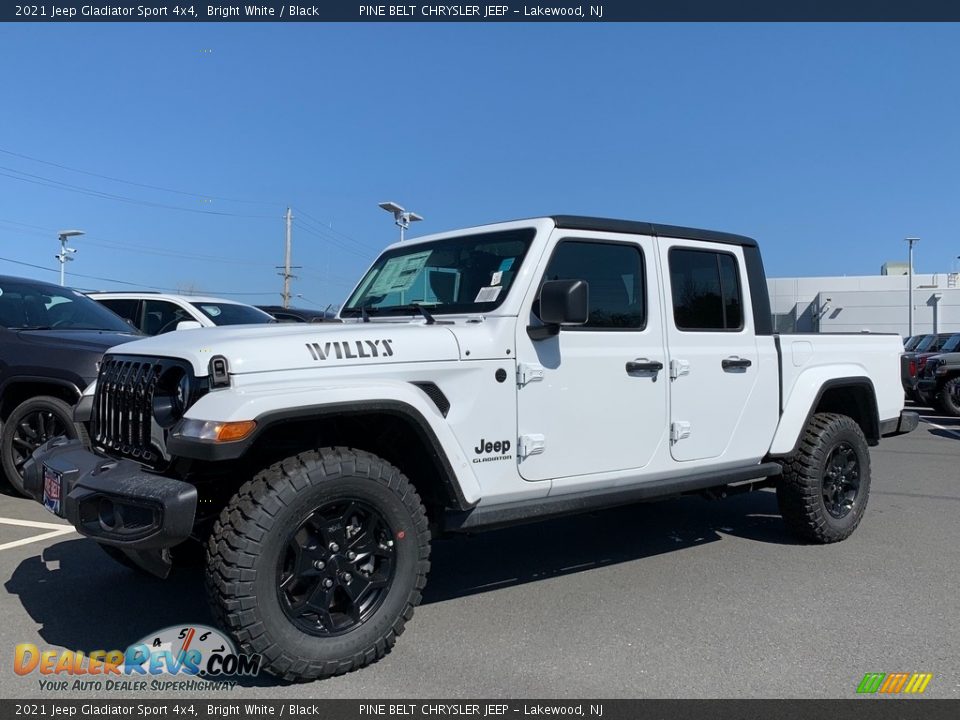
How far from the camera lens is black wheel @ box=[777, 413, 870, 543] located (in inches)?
197

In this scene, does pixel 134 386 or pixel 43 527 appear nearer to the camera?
pixel 134 386

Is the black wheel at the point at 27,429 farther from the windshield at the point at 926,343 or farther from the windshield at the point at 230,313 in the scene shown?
the windshield at the point at 926,343

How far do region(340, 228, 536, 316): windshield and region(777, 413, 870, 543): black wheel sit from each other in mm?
2490

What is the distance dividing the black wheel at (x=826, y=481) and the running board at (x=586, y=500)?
0.32 m

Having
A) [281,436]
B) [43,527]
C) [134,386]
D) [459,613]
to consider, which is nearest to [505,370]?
[281,436]

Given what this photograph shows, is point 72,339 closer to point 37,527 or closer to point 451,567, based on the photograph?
point 37,527

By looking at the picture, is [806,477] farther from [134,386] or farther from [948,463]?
[948,463]

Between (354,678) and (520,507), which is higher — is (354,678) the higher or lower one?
the lower one

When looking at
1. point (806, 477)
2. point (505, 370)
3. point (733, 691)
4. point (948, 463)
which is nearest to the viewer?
point (733, 691)

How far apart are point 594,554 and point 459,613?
1391mm

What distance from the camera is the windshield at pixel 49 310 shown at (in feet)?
21.1

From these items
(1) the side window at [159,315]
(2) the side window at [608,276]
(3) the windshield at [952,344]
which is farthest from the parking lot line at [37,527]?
(3) the windshield at [952,344]

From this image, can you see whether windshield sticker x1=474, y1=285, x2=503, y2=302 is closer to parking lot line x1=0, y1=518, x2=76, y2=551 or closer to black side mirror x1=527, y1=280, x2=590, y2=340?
black side mirror x1=527, y1=280, x2=590, y2=340

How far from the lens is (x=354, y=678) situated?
10.4ft
